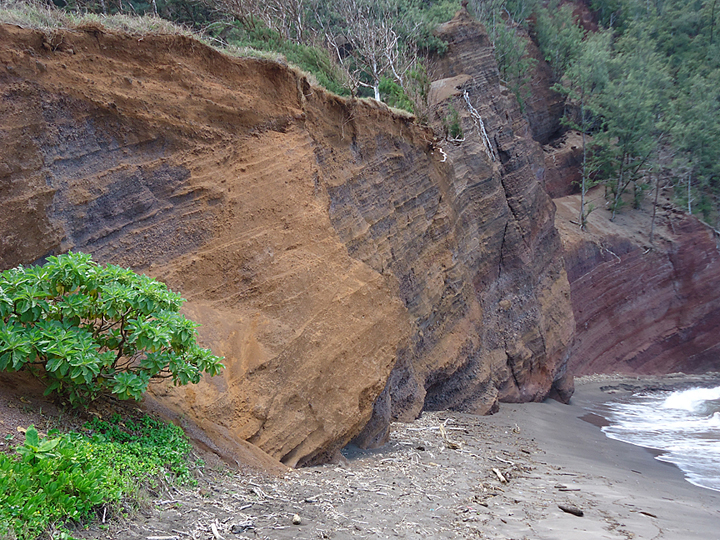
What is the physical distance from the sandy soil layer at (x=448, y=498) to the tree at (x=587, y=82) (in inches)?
697

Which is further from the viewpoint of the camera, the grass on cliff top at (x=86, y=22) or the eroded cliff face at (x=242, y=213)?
the grass on cliff top at (x=86, y=22)

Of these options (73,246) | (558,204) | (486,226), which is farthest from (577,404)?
(73,246)

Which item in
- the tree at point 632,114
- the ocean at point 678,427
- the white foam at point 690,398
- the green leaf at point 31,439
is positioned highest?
the tree at point 632,114

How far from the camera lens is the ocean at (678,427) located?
1016 cm

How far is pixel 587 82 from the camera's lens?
83.2ft

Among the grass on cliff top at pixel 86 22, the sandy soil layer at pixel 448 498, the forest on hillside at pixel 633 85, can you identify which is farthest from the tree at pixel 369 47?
the sandy soil layer at pixel 448 498

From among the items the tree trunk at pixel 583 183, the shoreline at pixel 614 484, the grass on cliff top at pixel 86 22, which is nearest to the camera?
the shoreline at pixel 614 484

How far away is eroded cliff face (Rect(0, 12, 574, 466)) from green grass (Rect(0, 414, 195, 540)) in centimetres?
84

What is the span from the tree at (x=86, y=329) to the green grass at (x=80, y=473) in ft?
1.37

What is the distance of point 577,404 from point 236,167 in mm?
13481

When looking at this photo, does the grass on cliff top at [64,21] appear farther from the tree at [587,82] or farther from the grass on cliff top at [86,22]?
the tree at [587,82]

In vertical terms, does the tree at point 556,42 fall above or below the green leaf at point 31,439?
above

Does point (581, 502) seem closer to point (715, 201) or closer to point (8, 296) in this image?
point (8, 296)

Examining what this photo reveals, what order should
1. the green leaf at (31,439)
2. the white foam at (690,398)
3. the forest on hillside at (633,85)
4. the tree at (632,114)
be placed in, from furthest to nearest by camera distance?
the forest on hillside at (633,85)
the tree at (632,114)
the white foam at (690,398)
the green leaf at (31,439)
